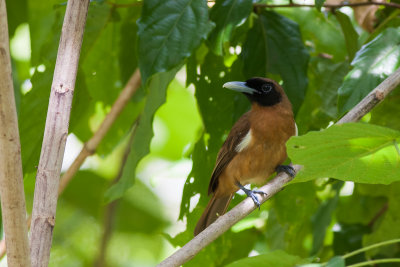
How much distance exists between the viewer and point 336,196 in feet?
12.7

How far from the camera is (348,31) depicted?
3619 millimetres

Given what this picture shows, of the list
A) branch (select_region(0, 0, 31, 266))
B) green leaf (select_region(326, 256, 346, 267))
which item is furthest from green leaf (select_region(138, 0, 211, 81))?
green leaf (select_region(326, 256, 346, 267))

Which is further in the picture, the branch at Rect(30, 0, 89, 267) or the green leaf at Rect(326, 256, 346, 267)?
the branch at Rect(30, 0, 89, 267)

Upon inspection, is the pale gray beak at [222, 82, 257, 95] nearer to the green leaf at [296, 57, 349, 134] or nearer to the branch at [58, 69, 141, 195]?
the green leaf at [296, 57, 349, 134]

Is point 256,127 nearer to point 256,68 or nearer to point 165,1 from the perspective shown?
point 256,68

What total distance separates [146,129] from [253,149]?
101cm

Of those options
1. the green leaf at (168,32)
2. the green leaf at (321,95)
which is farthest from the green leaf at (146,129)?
the green leaf at (321,95)

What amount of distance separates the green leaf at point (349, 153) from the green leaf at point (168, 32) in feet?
3.36

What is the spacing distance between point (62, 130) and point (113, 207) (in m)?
2.11

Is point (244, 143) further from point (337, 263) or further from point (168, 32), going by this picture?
point (337, 263)

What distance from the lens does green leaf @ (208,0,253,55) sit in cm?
319

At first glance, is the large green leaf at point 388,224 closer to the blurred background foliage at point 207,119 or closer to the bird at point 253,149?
the blurred background foliage at point 207,119

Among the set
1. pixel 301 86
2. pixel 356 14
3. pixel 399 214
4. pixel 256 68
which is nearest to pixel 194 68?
pixel 256 68

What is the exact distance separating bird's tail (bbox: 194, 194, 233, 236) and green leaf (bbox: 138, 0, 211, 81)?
1203mm
